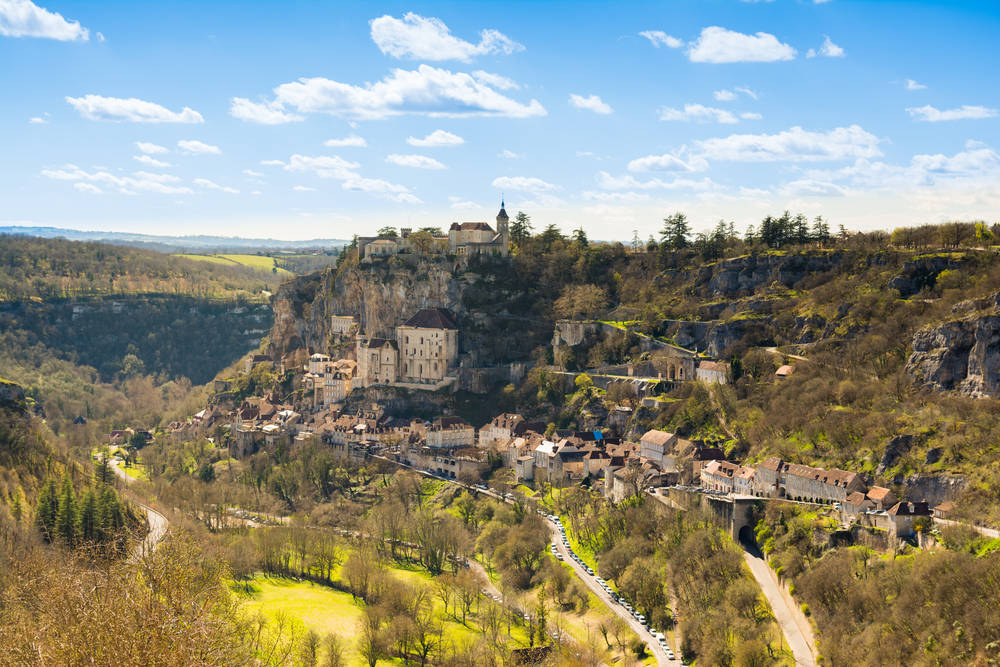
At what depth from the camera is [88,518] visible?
65062mm

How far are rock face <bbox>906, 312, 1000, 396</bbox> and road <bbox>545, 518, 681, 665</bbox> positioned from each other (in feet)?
79.1

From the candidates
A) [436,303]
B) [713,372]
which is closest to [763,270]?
[713,372]

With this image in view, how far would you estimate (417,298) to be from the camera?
344 feet

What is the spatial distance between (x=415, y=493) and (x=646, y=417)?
65.9 feet

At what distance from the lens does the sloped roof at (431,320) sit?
97875 millimetres

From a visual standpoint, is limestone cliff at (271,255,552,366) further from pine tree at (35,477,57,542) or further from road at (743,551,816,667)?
road at (743,551,816,667)

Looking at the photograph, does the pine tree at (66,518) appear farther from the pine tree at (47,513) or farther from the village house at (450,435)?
the village house at (450,435)

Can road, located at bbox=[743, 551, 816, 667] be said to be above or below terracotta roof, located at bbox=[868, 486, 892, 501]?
below

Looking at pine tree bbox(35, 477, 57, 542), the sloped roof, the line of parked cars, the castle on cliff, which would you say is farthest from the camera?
the castle on cliff

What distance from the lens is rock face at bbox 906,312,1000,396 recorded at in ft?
189

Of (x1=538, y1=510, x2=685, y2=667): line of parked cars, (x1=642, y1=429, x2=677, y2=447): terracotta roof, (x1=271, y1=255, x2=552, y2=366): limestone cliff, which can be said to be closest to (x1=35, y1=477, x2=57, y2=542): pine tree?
(x1=538, y1=510, x2=685, y2=667): line of parked cars

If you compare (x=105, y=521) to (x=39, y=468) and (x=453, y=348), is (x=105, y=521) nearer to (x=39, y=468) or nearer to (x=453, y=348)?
(x=39, y=468)

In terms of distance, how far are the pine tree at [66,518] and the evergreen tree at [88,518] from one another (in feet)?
1.82

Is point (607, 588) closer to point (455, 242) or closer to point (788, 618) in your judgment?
point (788, 618)
